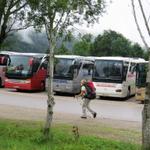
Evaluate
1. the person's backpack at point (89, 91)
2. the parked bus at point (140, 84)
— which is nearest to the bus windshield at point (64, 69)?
the parked bus at point (140, 84)

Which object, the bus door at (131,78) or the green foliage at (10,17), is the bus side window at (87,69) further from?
the green foliage at (10,17)

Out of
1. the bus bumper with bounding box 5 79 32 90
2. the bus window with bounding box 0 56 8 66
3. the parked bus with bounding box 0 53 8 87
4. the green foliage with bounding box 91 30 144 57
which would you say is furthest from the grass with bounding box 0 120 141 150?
the green foliage with bounding box 91 30 144 57

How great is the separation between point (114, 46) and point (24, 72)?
29.6 meters

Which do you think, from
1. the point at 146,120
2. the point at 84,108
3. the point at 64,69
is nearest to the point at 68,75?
the point at 64,69

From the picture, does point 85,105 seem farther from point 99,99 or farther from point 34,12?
point 99,99

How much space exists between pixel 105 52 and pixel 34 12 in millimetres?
46718

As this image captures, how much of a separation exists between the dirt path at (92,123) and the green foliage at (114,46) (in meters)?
38.2

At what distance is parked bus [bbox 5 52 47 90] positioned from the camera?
33500 mm

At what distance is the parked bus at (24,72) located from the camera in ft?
110

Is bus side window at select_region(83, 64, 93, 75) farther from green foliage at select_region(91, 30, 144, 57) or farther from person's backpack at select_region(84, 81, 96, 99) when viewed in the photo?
green foliage at select_region(91, 30, 144, 57)

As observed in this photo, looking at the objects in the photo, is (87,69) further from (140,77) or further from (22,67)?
(140,77)

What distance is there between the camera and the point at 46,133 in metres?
13.8

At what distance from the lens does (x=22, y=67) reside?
33.7 meters

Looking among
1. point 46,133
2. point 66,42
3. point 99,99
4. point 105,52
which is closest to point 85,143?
point 46,133
